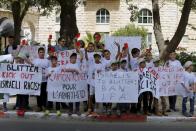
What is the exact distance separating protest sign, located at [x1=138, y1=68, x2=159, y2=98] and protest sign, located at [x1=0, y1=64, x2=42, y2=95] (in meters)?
2.82

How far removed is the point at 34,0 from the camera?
2469 centimetres

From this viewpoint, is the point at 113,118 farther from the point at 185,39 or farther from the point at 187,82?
the point at 185,39

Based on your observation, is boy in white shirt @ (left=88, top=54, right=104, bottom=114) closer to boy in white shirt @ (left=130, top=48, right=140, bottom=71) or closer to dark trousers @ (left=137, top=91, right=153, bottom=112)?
boy in white shirt @ (left=130, top=48, right=140, bottom=71)

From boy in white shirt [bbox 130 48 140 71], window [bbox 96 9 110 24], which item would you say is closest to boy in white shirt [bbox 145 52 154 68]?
boy in white shirt [bbox 130 48 140 71]

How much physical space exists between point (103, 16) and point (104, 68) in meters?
52.3

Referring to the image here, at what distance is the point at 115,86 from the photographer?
47.3 feet

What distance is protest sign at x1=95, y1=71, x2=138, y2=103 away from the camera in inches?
565

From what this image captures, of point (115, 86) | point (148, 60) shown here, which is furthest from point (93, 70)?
point (148, 60)

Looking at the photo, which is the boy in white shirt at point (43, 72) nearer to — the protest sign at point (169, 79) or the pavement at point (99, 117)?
the pavement at point (99, 117)

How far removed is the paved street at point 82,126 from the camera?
12.3 meters

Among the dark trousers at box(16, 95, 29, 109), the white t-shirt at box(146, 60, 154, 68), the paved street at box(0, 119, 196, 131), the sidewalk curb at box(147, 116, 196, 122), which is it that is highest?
the white t-shirt at box(146, 60, 154, 68)

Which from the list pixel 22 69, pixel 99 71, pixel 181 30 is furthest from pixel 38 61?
pixel 181 30

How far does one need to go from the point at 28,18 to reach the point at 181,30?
44931 mm

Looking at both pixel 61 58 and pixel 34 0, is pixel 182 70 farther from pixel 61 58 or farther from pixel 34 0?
pixel 34 0
